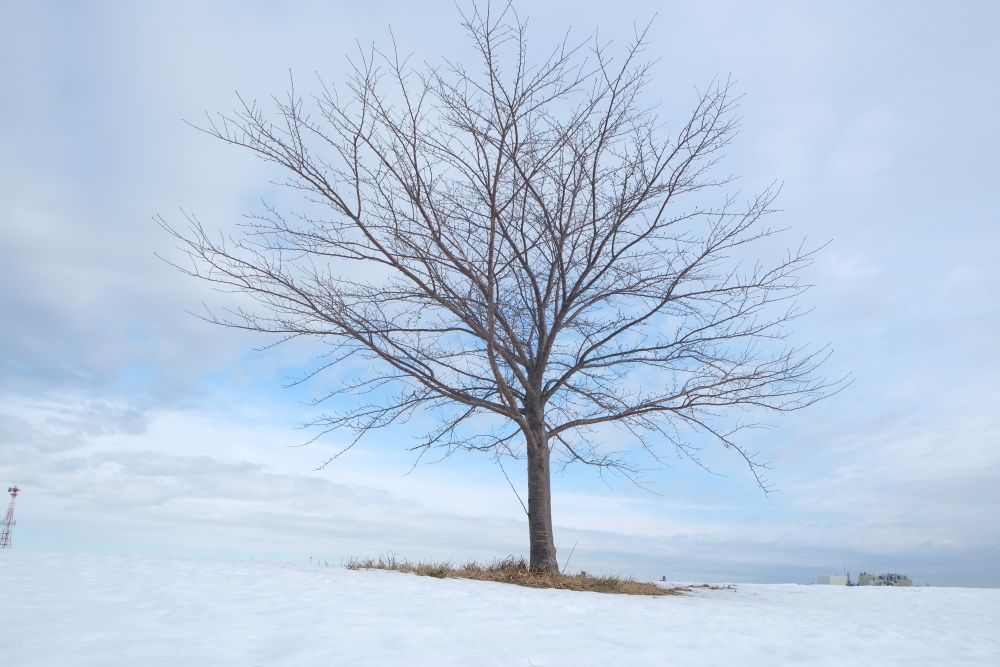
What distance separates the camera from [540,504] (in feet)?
34.7

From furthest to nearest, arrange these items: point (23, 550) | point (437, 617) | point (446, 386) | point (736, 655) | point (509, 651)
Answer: point (446, 386) → point (23, 550) → point (437, 617) → point (736, 655) → point (509, 651)

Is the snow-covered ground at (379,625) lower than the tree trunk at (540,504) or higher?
lower

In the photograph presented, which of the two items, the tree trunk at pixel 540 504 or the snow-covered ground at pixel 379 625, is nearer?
the snow-covered ground at pixel 379 625

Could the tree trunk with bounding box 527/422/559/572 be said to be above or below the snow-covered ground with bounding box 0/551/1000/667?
above

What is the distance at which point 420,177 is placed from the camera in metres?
10.0

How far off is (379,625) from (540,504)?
540 centimetres

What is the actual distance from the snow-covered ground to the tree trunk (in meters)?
2.07

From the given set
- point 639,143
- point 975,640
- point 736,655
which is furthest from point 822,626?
point 639,143

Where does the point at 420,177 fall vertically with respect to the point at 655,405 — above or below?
above

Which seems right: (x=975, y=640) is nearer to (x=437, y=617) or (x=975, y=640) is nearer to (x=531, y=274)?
(x=437, y=617)

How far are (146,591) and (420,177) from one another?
6125mm

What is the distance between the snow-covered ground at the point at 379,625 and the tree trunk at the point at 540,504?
6.81 ft

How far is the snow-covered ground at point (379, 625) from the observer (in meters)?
4.59

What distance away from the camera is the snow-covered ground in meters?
4.59
